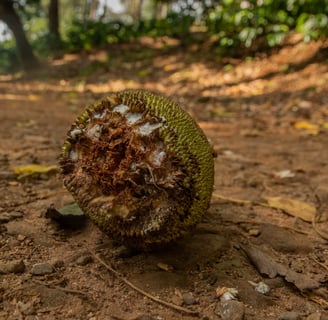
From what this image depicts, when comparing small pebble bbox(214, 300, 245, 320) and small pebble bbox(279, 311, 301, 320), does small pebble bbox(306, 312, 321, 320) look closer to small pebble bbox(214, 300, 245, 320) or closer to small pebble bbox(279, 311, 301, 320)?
small pebble bbox(279, 311, 301, 320)

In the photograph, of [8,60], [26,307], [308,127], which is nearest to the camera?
[26,307]

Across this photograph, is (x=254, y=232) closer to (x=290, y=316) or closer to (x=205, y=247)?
(x=205, y=247)

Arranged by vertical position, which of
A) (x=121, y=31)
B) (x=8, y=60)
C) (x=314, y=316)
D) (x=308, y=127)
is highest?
(x=121, y=31)

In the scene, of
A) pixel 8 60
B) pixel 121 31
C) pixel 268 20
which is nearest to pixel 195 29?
pixel 121 31

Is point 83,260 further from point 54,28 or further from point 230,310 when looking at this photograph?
point 54,28

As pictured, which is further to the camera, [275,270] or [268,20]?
[268,20]


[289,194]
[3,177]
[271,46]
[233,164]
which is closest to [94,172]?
[3,177]

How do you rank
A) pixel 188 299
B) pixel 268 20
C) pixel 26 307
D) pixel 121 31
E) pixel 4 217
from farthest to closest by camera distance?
pixel 121 31
pixel 268 20
pixel 4 217
pixel 188 299
pixel 26 307

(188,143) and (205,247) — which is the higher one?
(188,143)
